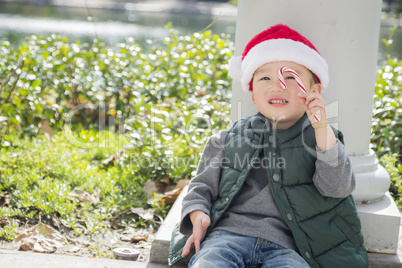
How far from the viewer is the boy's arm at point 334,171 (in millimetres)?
1943

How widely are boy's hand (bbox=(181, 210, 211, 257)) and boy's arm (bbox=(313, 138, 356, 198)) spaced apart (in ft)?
1.64

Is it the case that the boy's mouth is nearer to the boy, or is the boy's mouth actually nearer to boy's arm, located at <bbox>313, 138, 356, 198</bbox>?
the boy

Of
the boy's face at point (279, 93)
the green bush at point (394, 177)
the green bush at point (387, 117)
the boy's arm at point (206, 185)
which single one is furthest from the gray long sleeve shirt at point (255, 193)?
the green bush at point (387, 117)

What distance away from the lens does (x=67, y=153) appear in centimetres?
366

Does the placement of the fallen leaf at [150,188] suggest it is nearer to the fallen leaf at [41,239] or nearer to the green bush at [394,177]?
the fallen leaf at [41,239]

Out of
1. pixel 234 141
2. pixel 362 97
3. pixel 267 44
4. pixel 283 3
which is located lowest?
pixel 234 141

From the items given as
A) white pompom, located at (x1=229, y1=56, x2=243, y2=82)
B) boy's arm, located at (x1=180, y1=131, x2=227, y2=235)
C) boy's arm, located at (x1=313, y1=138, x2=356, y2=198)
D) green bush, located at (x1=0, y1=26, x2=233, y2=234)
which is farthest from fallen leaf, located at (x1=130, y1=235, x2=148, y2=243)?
boy's arm, located at (x1=313, y1=138, x2=356, y2=198)

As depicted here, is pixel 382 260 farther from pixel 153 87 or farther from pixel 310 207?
pixel 153 87

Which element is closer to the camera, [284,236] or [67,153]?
[284,236]

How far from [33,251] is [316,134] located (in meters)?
1.50

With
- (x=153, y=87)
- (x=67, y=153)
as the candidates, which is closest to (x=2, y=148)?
(x=67, y=153)

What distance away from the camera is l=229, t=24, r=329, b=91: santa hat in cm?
209

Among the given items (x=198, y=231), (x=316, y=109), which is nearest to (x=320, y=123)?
(x=316, y=109)

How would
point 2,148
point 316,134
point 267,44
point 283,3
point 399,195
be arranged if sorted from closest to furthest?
1. point 316,134
2. point 267,44
3. point 283,3
4. point 399,195
5. point 2,148
